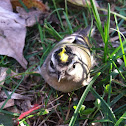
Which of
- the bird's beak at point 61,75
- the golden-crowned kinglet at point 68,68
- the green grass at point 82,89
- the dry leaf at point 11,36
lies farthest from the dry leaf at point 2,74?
the bird's beak at point 61,75

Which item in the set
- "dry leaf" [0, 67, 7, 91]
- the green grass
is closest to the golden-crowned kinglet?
the green grass

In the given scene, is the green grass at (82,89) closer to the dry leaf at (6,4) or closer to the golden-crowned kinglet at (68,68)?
the golden-crowned kinglet at (68,68)

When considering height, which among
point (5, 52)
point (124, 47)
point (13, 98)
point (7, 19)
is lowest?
point (13, 98)

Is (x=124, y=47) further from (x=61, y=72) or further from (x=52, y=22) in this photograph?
(x=52, y=22)

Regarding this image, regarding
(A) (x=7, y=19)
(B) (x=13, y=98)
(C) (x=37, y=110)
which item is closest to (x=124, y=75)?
(C) (x=37, y=110)

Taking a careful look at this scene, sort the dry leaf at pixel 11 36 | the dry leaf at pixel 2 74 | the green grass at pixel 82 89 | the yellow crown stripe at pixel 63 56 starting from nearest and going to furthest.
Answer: the yellow crown stripe at pixel 63 56, the green grass at pixel 82 89, the dry leaf at pixel 2 74, the dry leaf at pixel 11 36
